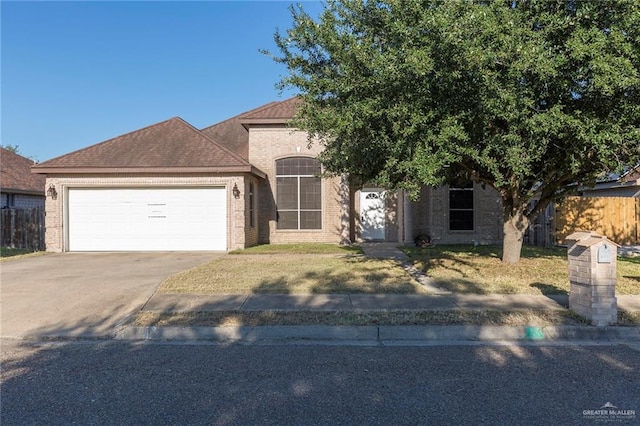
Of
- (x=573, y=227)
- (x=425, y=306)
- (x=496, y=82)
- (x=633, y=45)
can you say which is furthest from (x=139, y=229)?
(x=573, y=227)

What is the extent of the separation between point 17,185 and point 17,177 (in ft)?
4.30

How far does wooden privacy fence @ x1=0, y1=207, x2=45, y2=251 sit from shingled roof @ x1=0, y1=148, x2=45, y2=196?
4227 mm

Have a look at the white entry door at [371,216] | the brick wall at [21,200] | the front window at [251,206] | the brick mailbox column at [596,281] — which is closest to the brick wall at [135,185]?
the front window at [251,206]

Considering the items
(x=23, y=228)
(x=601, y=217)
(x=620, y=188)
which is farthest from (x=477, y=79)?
(x=620, y=188)

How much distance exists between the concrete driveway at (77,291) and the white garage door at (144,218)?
191 centimetres

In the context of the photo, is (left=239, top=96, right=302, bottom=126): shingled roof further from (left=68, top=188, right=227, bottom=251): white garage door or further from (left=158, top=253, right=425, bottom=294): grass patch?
(left=158, top=253, right=425, bottom=294): grass patch

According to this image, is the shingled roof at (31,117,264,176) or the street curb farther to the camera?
the shingled roof at (31,117,264,176)

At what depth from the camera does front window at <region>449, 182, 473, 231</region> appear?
18.1 metres

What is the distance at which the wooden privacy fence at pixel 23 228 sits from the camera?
16875 mm

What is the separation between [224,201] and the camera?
15891 millimetres

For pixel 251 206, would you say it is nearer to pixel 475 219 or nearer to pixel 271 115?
pixel 271 115

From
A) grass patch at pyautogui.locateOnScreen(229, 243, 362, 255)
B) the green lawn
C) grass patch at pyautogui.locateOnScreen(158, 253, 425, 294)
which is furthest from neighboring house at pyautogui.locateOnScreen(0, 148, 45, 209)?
grass patch at pyautogui.locateOnScreen(158, 253, 425, 294)

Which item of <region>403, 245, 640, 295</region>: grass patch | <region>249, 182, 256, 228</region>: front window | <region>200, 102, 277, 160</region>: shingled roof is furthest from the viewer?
<region>200, 102, 277, 160</region>: shingled roof

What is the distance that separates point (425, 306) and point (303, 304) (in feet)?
6.43
